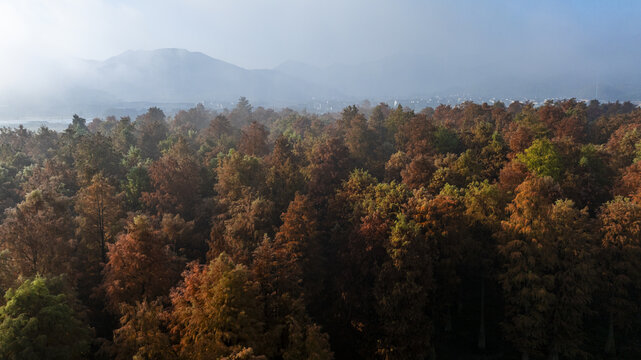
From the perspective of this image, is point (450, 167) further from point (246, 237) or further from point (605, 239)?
point (246, 237)

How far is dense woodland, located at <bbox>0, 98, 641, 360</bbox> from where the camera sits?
68.0 feet

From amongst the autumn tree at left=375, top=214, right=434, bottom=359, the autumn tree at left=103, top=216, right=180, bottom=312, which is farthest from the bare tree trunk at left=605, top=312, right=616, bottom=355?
the autumn tree at left=103, top=216, right=180, bottom=312

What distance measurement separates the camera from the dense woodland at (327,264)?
2073 centimetres

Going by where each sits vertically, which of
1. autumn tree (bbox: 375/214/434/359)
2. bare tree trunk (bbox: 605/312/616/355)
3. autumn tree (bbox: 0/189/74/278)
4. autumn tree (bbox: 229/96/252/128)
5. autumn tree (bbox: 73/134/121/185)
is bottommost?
bare tree trunk (bbox: 605/312/616/355)

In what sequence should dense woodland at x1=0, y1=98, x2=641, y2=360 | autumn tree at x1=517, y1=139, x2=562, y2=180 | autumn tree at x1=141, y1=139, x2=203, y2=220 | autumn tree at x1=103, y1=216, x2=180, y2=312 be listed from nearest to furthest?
dense woodland at x1=0, y1=98, x2=641, y2=360, autumn tree at x1=103, y1=216, x2=180, y2=312, autumn tree at x1=141, y1=139, x2=203, y2=220, autumn tree at x1=517, y1=139, x2=562, y2=180

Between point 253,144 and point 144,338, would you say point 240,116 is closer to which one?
point 253,144

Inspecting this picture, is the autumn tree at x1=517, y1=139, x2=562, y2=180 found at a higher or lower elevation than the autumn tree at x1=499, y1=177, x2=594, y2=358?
higher

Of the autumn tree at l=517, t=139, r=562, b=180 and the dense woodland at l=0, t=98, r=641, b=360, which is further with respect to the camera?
the autumn tree at l=517, t=139, r=562, b=180

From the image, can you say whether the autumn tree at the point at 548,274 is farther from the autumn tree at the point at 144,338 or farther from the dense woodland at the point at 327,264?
the autumn tree at the point at 144,338

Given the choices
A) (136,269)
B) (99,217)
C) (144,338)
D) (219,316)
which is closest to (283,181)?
(99,217)

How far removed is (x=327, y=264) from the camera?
111 ft

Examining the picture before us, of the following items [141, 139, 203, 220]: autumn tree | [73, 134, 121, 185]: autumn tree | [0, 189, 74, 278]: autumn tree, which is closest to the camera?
[0, 189, 74, 278]: autumn tree

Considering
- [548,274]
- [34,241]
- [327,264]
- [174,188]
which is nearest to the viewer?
[34,241]

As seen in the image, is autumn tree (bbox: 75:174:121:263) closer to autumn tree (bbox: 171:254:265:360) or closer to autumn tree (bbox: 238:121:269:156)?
autumn tree (bbox: 171:254:265:360)
